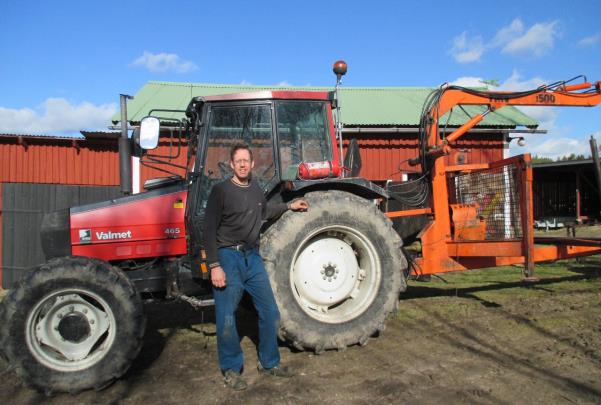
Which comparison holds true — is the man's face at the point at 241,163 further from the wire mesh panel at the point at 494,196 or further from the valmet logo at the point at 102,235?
the wire mesh panel at the point at 494,196

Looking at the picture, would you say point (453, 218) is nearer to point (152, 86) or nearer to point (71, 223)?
point (71, 223)

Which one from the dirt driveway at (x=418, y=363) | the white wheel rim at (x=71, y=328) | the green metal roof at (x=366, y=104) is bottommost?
the dirt driveway at (x=418, y=363)

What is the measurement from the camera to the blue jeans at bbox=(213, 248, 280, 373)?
11.4 feet

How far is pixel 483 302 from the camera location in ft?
18.9

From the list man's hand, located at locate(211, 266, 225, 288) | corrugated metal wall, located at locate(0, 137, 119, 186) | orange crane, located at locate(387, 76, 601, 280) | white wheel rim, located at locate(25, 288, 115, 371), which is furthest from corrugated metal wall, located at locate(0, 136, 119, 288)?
man's hand, located at locate(211, 266, 225, 288)

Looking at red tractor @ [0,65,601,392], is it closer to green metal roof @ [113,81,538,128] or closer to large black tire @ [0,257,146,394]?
large black tire @ [0,257,146,394]

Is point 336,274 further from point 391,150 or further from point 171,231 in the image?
point 391,150

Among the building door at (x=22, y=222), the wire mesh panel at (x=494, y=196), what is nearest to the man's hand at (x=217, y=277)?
the wire mesh panel at (x=494, y=196)

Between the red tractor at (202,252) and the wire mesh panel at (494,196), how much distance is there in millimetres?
235

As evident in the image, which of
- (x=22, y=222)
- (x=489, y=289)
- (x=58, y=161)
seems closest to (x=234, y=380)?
(x=489, y=289)

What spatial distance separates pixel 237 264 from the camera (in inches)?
138

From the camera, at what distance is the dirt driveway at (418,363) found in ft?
10.6

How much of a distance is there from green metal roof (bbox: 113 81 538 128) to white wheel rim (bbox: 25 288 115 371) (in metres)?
7.62

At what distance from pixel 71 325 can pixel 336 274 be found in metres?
2.25
